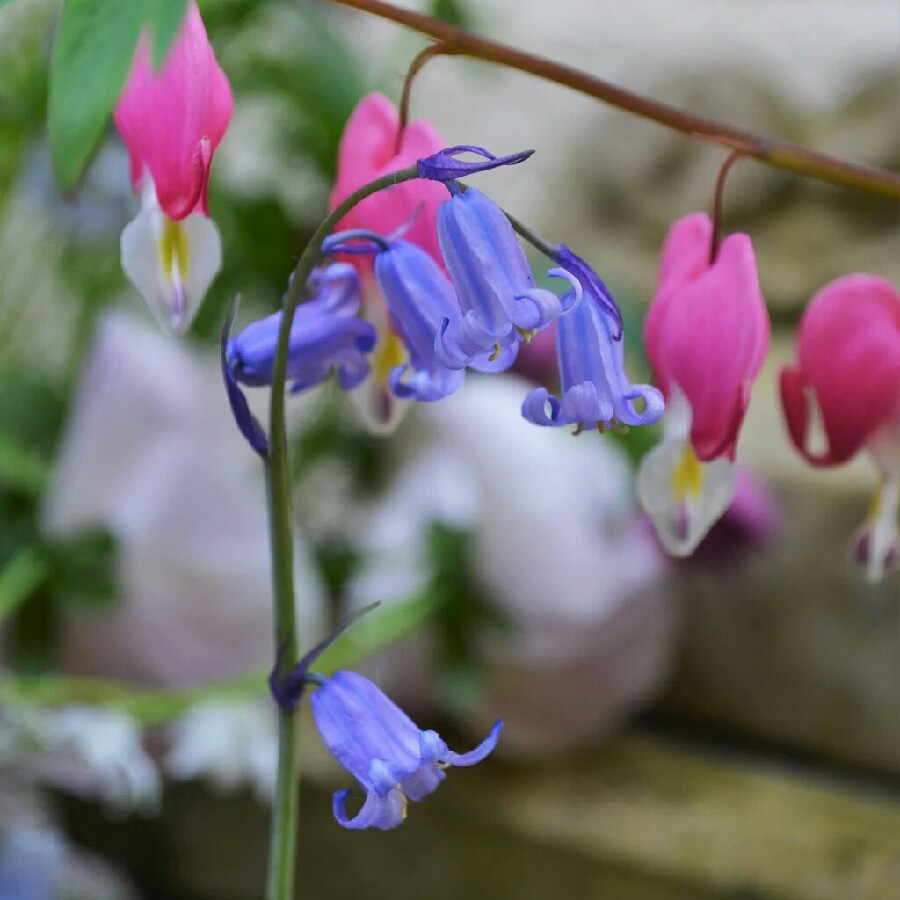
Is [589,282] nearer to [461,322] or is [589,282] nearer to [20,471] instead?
[461,322]

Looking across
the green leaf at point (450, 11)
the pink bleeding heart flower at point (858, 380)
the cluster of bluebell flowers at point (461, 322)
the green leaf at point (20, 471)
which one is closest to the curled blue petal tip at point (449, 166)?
the cluster of bluebell flowers at point (461, 322)

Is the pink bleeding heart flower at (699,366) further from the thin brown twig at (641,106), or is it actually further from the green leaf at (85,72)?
the green leaf at (85,72)

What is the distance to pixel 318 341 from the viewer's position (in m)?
0.26

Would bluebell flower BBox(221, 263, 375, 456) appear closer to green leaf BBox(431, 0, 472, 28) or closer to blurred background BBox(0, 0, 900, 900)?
blurred background BBox(0, 0, 900, 900)

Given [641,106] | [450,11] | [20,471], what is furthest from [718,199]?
[20,471]

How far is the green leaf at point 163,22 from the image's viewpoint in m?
0.19

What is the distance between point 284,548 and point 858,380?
145 mm

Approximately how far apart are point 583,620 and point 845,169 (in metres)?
0.55

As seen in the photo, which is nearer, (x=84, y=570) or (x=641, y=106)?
(x=641, y=106)

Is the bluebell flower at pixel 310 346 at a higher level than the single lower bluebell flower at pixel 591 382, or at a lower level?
lower

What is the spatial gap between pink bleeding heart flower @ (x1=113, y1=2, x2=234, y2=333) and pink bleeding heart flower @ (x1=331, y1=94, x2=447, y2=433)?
36 millimetres

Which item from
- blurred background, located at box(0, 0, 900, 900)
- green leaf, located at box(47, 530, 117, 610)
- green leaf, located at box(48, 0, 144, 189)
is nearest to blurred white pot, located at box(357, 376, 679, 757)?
blurred background, located at box(0, 0, 900, 900)

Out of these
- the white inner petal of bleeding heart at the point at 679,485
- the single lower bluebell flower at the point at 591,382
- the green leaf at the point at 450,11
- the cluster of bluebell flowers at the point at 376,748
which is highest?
the green leaf at the point at 450,11

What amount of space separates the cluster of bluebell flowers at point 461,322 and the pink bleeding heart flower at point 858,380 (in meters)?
0.07
